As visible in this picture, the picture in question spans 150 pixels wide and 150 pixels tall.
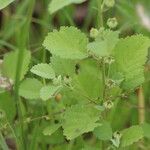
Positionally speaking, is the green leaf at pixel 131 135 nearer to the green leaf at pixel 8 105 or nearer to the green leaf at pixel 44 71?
the green leaf at pixel 44 71

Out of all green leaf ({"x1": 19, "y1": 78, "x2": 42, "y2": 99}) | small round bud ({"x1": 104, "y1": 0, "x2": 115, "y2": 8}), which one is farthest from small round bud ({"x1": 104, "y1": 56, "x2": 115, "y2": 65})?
green leaf ({"x1": 19, "y1": 78, "x2": 42, "y2": 99})

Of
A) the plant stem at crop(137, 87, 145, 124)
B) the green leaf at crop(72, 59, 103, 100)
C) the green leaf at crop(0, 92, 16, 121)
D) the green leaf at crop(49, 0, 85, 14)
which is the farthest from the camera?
the plant stem at crop(137, 87, 145, 124)

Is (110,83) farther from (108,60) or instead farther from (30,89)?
(30,89)

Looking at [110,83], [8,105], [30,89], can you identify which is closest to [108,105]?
[110,83]

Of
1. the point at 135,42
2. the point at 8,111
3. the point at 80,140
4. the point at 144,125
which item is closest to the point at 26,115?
the point at 8,111

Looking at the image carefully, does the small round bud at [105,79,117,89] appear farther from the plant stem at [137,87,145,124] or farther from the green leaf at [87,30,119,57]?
the plant stem at [137,87,145,124]

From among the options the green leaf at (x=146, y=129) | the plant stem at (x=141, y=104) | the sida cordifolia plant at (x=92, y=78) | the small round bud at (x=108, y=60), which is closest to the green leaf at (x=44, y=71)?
the sida cordifolia plant at (x=92, y=78)

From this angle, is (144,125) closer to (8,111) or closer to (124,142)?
(124,142)

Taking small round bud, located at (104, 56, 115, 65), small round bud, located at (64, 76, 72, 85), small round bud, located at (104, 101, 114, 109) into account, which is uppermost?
small round bud, located at (104, 56, 115, 65)
